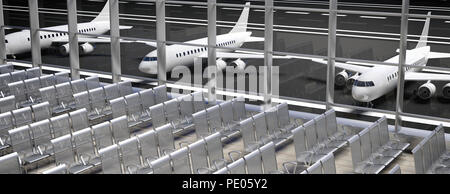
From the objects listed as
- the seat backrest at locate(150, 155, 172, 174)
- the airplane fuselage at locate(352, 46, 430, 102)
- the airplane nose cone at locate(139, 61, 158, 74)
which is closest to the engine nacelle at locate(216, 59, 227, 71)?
the airplane nose cone at locate(139, 61, 158, 74)

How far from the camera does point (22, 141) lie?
7883mm

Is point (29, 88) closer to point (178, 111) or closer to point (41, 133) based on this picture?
point (41, 133)

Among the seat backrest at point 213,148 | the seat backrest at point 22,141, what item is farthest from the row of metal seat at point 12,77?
the seat backrest at point 213,148

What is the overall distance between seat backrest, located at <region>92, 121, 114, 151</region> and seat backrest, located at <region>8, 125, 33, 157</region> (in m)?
0.96

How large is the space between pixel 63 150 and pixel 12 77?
500cm

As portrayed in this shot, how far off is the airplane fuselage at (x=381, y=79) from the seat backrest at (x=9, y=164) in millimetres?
5902

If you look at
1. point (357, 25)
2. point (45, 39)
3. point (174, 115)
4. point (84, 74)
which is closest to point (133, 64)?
point (84, 74)

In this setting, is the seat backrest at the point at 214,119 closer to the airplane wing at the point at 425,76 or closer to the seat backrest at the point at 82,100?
the seat backrest at the point at 82,100

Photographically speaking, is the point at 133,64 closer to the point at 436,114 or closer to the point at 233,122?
the point at 233,122

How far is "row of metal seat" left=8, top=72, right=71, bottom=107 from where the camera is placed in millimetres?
10836

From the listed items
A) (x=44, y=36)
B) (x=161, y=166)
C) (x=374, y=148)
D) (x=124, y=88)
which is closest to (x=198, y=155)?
(x=161, y=166)

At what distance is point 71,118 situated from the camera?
8844 mm

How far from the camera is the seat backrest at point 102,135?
8.01 metres

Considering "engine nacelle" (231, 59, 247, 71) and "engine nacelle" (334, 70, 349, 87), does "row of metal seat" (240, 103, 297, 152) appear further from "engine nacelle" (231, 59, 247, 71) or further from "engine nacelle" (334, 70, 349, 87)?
"engine nacelle" (231, 59, 247, 71)
